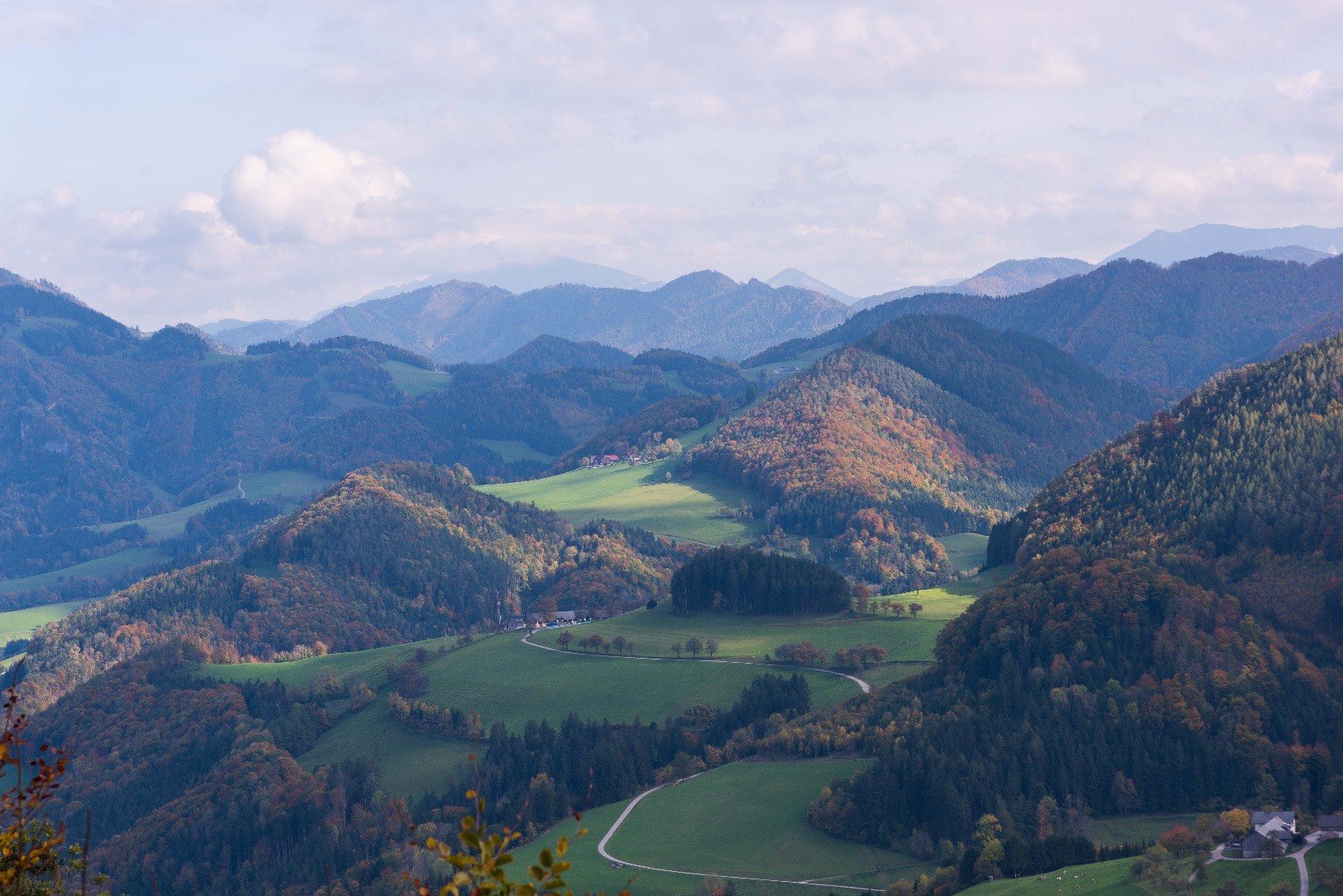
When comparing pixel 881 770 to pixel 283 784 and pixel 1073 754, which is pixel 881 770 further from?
pixel 283 784

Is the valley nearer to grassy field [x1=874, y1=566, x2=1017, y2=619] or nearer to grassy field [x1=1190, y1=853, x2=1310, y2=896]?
grassy field [x1=1190, y1=853, x2=1310, y2=896]

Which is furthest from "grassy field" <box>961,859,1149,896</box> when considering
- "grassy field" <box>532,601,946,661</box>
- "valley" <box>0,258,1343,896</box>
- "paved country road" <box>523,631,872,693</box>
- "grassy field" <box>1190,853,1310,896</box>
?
"grassy field" <box>532,601,946,661</box>

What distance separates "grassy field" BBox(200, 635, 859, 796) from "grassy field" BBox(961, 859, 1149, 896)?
5270cm

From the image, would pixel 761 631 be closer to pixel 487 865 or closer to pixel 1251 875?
pixel 1251 875

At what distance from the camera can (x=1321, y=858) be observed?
7712 centimetres

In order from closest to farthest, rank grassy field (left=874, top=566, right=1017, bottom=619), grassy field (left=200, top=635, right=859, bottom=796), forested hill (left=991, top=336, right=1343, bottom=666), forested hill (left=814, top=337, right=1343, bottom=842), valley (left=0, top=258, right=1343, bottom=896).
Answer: valley (left=0, top=258, right=1343, bottom=896) < forested hill (left=814, top=337, right=1343, bottom=842) < forested hill (left=991, top=336, right=1343, bottom=666) < grassy field (left=200, top=635, right=859, bottom=796) < grassy field (left=874, top=566, right=1017, bottom=619)

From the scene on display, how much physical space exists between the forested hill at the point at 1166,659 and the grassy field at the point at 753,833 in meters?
3.14

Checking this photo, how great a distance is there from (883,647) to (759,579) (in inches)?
1177

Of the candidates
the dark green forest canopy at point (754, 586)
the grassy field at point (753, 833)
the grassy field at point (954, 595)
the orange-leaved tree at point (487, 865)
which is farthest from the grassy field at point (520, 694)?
the orange-leaved tree at point (487, 865)

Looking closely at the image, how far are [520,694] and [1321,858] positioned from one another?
98580 millimetres

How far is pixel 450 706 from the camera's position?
158625mm

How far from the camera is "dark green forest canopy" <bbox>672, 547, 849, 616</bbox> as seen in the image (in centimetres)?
17525

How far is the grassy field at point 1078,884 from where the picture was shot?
7881cm

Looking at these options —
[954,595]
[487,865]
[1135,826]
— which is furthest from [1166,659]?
[487,865]
